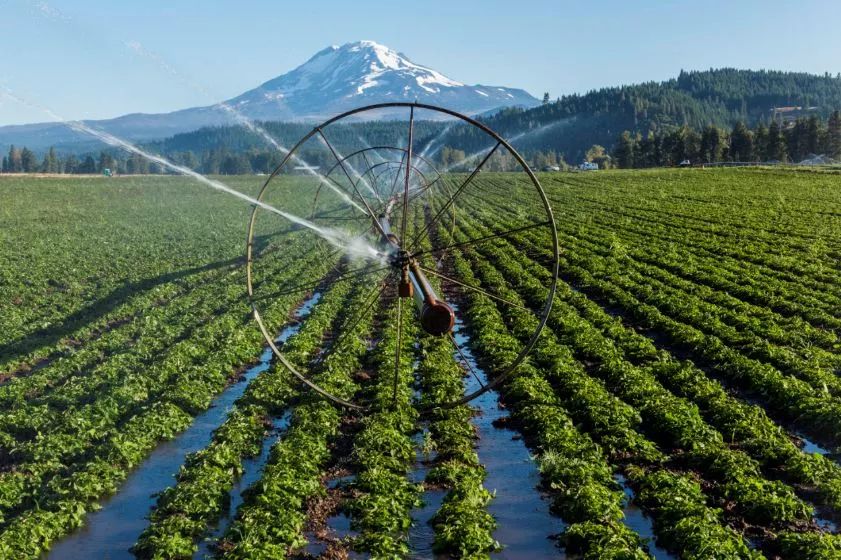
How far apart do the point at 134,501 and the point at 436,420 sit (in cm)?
462

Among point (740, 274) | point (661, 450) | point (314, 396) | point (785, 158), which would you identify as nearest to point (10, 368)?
point (314, 396)

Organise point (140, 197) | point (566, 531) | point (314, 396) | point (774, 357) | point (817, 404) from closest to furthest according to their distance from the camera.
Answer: point (566, 531)
point (817, 404)
point (314, 396)
point (774, 357)
point (140, 197)

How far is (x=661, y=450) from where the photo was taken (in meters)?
10.4

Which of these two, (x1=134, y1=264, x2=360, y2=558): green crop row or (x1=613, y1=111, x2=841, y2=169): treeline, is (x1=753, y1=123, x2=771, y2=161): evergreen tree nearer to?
(x1=613, y1=111, x2=841, y2=169): treeline

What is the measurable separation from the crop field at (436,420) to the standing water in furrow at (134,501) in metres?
0.03

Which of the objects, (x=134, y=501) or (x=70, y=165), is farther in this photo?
(x=70, y=165)

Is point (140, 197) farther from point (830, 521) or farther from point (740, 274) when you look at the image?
point (830, 521)

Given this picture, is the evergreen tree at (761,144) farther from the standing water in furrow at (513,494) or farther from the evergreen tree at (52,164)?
the evergreen tree at (52,164)

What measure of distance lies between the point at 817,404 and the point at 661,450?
2918 millimetres

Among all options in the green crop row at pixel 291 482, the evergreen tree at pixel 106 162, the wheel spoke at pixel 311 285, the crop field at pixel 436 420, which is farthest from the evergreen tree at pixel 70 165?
the green crop row at pixel 291 482

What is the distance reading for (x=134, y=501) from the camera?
30.8 ft

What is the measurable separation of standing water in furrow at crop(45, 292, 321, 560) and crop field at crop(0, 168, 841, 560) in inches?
1.3

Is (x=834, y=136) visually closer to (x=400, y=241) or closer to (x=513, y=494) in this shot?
(x=400, y=241)

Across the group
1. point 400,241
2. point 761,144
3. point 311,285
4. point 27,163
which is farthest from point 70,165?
point 400,241
